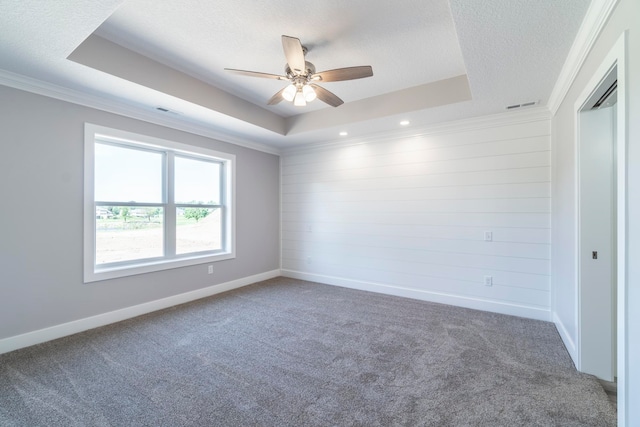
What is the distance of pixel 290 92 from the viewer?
8.50ft

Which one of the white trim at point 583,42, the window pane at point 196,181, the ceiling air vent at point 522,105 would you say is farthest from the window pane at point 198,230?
the white trim at point 583,42

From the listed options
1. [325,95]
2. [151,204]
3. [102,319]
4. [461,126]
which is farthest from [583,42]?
[102,319]

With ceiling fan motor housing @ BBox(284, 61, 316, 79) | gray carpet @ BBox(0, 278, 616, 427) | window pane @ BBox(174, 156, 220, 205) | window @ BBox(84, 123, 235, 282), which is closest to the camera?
gray carpet @ BBox(0, 278, 616, 427)

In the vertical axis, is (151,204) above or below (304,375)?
above

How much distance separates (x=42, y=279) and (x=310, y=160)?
3.98 meters

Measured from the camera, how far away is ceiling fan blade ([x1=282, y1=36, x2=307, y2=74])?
2028 mm

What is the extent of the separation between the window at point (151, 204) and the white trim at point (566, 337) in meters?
4.40

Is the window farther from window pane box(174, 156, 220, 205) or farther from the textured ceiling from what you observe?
the textured ceiling

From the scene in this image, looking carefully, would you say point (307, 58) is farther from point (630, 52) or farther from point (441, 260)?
point (441, 260)

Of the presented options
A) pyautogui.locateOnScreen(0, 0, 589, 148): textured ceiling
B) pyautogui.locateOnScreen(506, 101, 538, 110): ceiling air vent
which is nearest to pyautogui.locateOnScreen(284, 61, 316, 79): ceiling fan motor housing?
pyautogui.locateOnScreen(0, 0, 589, 148): textured ceiling

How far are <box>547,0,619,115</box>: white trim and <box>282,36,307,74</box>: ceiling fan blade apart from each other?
1.85m

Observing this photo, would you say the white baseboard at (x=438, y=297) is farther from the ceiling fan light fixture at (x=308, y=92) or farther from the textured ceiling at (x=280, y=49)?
the ceiling fan light fixture at (x=308, y=92)

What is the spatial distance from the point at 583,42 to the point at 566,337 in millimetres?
2561

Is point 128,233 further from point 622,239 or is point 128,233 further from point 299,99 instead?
point 622,239
